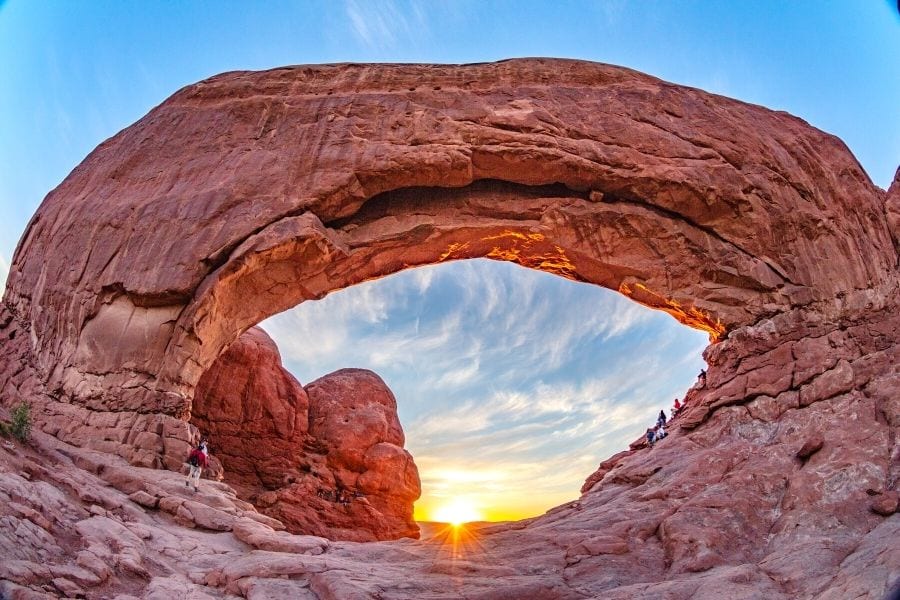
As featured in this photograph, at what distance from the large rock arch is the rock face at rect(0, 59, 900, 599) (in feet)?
0.25

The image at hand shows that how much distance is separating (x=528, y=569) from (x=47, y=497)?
9.22m

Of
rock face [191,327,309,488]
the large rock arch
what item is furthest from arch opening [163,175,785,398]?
rock face [191,327,309,488]

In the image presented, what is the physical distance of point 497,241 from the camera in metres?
21.7

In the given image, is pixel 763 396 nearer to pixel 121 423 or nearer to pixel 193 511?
pixel 193 511

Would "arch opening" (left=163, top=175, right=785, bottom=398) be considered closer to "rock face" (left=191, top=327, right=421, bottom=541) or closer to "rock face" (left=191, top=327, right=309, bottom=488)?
"rock face" (left=191, top=327, right=309, bottom=488)

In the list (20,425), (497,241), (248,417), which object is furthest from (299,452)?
(20,425)

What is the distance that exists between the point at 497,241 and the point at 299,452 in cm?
1569

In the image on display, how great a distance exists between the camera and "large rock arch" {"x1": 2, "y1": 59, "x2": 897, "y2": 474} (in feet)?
60.6

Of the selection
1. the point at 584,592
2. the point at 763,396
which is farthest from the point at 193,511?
the point at 763,396

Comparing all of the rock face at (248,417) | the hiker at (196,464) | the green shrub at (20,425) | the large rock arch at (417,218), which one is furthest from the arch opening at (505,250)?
the rock face at (248,417)

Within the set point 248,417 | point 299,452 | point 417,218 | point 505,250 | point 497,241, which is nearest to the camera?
point 417,218

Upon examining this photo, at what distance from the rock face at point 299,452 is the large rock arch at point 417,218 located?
32.5 feet

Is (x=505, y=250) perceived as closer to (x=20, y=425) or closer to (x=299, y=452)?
(x=20, y=425)

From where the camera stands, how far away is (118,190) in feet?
68.8
